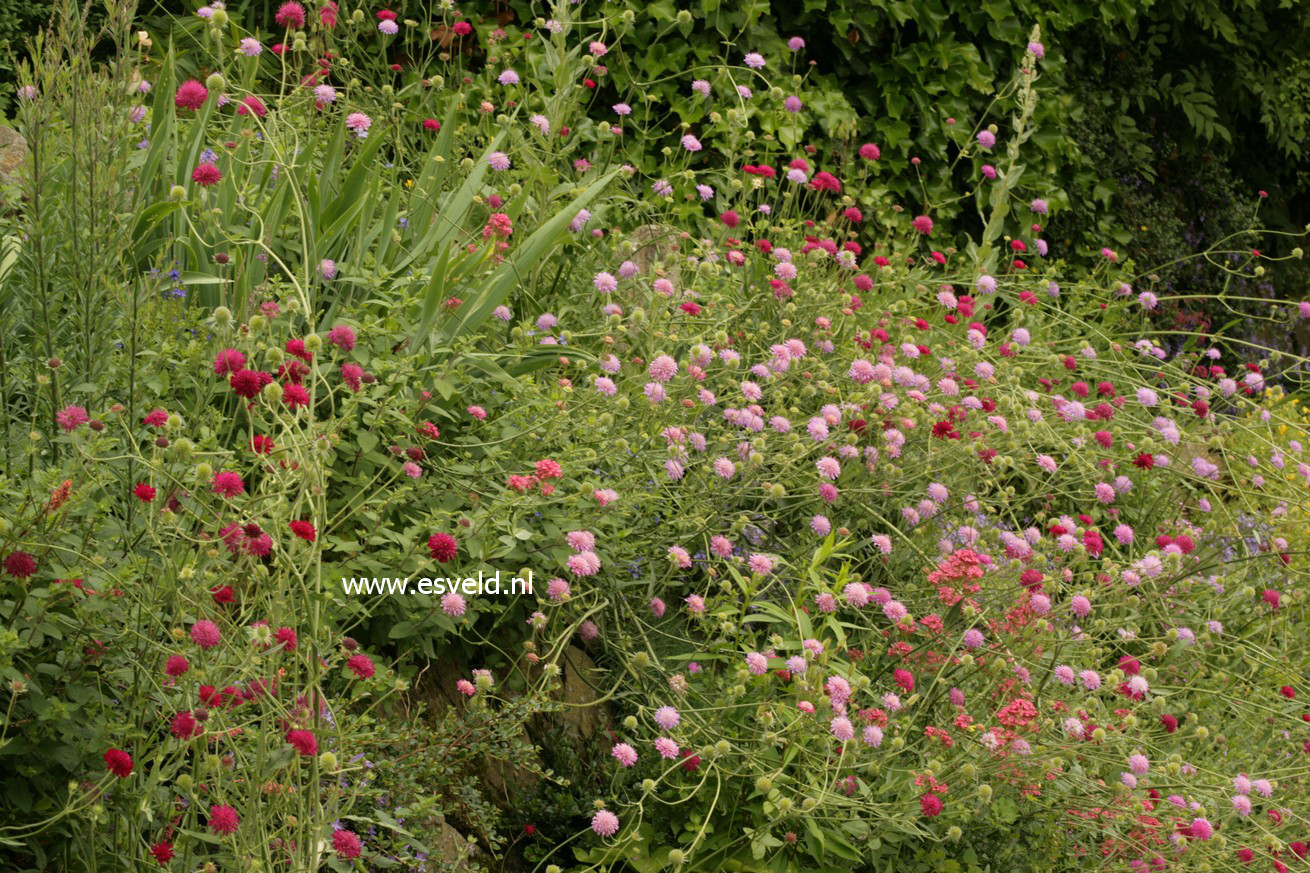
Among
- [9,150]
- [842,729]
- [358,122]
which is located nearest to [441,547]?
[842,729]

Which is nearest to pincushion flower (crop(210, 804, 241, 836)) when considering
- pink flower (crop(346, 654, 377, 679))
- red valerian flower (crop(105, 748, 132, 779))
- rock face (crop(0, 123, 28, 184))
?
red valerian flower (crop(105, 748, 132, 779))

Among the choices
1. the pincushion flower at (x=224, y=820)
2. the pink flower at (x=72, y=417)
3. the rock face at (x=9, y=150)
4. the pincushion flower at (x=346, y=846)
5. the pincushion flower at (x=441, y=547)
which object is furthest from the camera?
the rock face at (x=9, y=150)

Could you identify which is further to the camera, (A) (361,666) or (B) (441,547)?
(B) (441,547)

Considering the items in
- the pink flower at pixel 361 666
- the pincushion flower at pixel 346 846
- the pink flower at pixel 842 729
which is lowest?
the pink flower at pixel 842 729

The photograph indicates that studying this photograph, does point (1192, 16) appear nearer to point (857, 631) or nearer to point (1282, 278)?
point (1282, 278)

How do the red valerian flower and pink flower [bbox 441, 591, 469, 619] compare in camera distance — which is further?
pink flower [bbox 441, 591, 469, 619]

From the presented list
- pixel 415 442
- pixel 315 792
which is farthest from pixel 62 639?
pixel 415 442

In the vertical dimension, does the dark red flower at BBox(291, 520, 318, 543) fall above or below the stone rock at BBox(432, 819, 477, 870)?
above

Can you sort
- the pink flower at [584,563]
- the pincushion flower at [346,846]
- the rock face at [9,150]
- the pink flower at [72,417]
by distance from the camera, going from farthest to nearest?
the rock face at [9,150] < the pink flower at [584,563] < the pink flower at [72,417] < the pincushion flower at [346,846]

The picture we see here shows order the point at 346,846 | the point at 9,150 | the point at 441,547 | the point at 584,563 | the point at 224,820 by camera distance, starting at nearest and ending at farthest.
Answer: the point at 224,820 → the point at 346,846 → the point at 441,547 → the point at 584,563 → the point at 9,150

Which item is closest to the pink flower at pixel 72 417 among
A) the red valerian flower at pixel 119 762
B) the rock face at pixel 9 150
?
the red valerian flower at pixel 119 762

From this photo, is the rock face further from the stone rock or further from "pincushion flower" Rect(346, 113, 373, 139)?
the stone rock

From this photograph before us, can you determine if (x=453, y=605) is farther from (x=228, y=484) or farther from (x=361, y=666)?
(x=228, y=484)

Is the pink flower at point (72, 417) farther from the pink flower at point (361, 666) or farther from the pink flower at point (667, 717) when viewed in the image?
the pink flower at point (667, 717)
